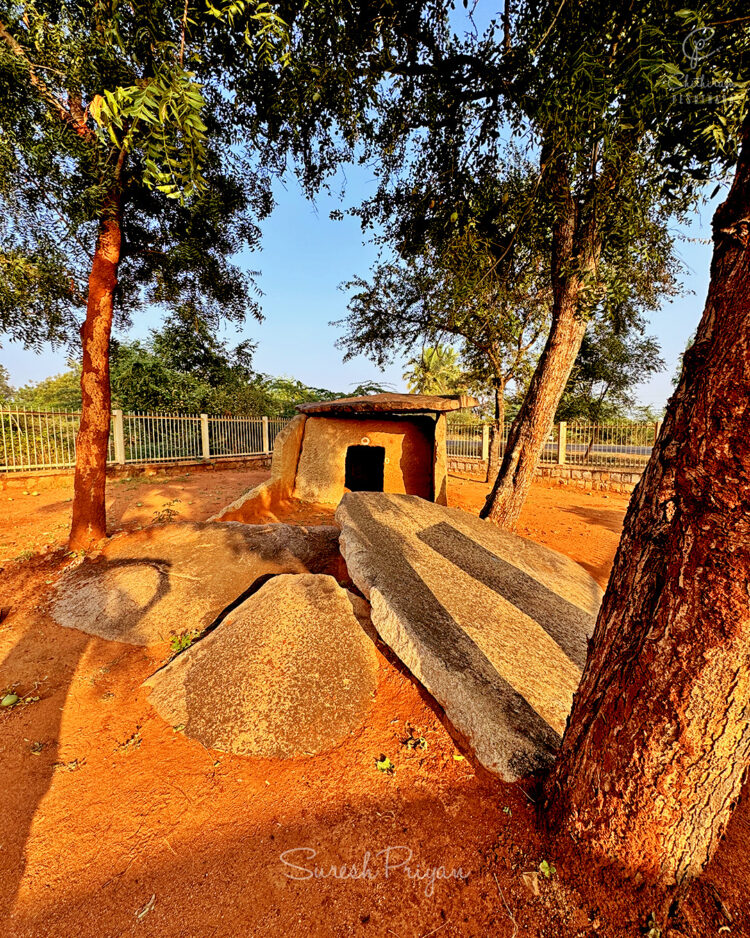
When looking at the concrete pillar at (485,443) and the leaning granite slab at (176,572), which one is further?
the concrete pillar at (485,443)

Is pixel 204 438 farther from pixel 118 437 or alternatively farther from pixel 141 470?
pixel 118 437

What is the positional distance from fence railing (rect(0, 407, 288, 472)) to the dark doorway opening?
6298 mm

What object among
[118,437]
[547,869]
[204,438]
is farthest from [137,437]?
[547,869]

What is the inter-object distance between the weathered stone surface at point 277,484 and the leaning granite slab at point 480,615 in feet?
6.87

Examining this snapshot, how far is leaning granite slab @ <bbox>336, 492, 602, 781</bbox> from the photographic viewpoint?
207 centimetres

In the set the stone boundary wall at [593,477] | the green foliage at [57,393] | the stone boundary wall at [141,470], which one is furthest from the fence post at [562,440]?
the green foliage at [57,393]

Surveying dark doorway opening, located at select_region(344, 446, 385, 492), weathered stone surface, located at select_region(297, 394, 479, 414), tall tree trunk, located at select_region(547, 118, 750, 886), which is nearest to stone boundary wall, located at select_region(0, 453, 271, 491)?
dark doorway opening, located at select_region(344, 446, 385, 492)

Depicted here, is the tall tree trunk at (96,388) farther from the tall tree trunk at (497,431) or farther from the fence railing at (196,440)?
the tall tree trunk at (497,431)

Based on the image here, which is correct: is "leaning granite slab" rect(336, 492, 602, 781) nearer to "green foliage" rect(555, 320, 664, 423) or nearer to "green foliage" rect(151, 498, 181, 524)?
"green foliage" rect(151, 498, 181, 524)

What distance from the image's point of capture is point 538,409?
216 inches

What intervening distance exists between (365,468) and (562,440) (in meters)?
6.53

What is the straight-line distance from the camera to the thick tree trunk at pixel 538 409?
534cm

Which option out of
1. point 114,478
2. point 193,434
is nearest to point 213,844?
point 114,478

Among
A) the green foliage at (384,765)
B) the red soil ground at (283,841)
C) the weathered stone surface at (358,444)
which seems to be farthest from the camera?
the weathered stone surface at (358,444)
